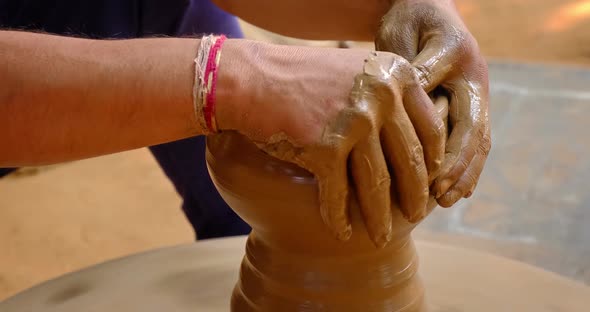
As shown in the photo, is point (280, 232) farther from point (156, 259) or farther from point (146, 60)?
point (156, 259)

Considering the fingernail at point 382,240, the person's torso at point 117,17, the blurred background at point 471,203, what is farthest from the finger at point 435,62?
the blurred background at point 471,203

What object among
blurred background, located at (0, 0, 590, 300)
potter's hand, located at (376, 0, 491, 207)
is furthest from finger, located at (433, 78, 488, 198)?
blurred background, located at (0, 0, 590, 300)

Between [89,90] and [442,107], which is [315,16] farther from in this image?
[89,90]

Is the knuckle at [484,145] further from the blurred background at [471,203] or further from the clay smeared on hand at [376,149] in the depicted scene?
the blurred background at [471,203]

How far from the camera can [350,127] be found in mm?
847

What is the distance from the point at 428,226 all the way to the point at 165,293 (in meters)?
1.58

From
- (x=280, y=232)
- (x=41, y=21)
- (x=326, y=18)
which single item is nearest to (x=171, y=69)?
(x=280, y=232)

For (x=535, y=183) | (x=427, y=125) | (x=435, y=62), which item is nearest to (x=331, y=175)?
(x=427, y=125)

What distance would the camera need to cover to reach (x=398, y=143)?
2.86ft

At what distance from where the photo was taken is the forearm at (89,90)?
0.90 metres

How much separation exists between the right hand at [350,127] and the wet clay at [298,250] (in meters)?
0.02

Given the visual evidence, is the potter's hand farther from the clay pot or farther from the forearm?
the forearm

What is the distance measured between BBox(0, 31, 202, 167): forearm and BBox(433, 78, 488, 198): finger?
12.3 inches

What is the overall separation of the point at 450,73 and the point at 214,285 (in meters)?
0.51
